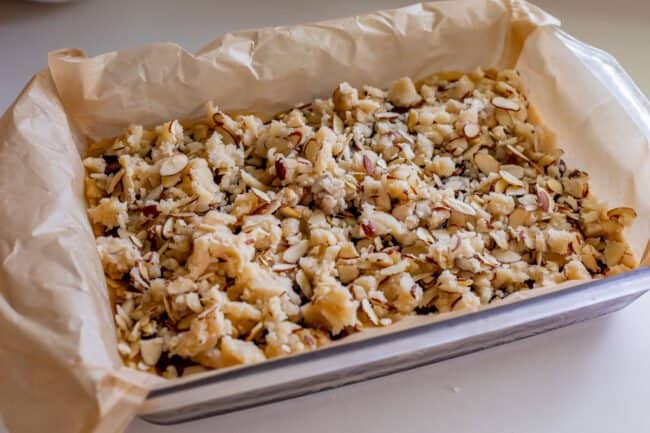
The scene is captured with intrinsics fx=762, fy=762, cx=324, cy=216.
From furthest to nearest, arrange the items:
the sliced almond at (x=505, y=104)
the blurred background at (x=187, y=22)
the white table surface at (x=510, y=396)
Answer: the blurred background at (x=187, y=22) < the sliced almond at (x=505, y=104) < the white table surface at (x=510, y=396)

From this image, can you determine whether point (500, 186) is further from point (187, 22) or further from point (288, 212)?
point (187, 22)

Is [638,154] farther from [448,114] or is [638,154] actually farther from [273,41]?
[273,41]

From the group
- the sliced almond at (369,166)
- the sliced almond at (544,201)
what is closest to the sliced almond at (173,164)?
the sliced almond at (369,166)

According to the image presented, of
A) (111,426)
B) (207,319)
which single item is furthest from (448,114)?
(111,426)

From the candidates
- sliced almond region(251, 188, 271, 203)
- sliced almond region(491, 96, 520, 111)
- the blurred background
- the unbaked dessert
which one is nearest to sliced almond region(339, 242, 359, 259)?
the unbaked dessert

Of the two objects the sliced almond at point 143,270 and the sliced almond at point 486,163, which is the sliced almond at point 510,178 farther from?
the sliced almond at point 143,270

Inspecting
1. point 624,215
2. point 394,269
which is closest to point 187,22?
point 394,269
